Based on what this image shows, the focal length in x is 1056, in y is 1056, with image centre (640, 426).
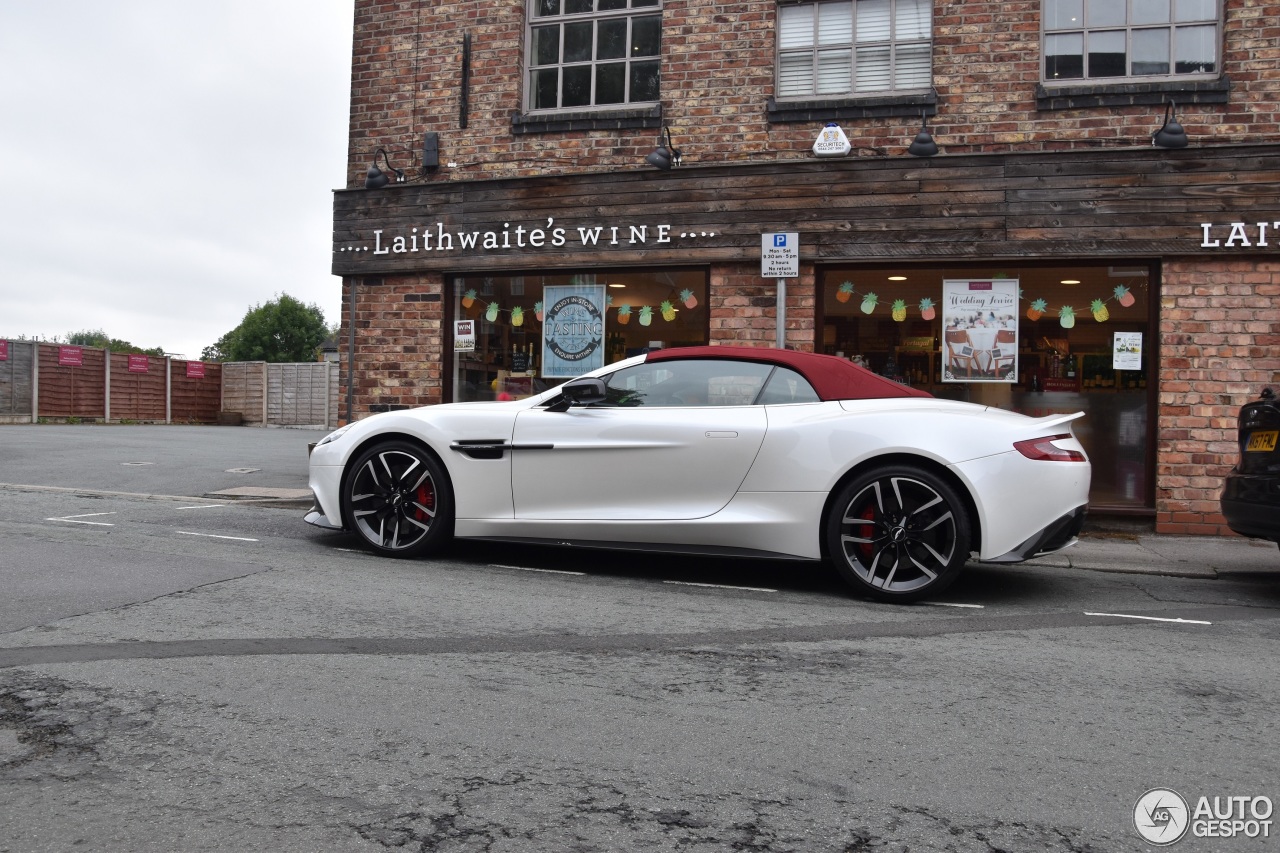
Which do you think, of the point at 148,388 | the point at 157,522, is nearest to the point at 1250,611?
the point at 157,522

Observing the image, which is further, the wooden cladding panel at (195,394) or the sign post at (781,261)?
the wooden cladding panel at (195,394)

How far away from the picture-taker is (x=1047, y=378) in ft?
31.5

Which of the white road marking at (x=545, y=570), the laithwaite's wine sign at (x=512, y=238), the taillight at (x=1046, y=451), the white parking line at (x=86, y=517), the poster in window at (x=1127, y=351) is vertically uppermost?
the laithwaite's wine sign at (x=512, y=238)

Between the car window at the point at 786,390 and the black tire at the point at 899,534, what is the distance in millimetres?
662

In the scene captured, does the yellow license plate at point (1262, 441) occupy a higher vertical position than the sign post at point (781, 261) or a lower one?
lower

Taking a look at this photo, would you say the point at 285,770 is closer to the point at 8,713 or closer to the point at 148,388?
the point at 8,713

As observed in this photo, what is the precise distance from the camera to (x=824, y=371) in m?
6.23

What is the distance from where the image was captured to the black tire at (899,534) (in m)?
5.55

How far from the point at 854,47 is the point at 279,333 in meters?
88.7

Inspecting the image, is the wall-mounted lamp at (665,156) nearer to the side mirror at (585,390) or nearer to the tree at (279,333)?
the side mirror at (585,390)

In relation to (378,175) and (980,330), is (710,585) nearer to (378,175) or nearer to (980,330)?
(980,330)

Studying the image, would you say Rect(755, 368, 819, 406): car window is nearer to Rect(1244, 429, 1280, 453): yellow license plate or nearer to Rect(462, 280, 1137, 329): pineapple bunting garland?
Rect(1244, 429, 1280, 453): yellow license plate

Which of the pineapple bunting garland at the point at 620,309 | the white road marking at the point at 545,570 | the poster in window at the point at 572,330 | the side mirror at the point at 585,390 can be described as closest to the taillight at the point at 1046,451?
the side mirror at the point at 585,390

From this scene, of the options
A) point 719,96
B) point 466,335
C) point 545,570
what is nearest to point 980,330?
point 719,96
